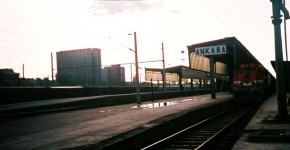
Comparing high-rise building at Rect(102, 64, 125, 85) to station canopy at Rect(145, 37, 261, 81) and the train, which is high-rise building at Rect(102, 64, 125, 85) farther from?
the train

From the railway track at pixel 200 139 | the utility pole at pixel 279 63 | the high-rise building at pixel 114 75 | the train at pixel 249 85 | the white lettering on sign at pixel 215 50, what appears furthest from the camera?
the high-rise building at pixel 114 75

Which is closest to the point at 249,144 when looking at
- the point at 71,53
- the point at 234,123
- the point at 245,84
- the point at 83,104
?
the point at 234,123

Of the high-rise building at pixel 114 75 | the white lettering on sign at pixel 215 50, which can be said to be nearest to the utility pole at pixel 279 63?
the white lettering on sign at pixel 215 50

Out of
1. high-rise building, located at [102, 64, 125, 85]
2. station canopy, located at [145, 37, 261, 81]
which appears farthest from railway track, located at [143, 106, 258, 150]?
high-rise building, located at [102, 64, 125, 85]

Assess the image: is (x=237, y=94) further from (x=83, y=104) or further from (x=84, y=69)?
(x=84, y=69)

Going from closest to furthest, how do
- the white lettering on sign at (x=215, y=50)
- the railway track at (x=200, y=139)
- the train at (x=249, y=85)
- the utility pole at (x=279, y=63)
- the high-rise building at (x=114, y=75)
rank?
the railway track at (x=200, y=139), the utility pole at (x=279, y=63), the train at (x=249, y=85), the white lettering on sign at (x=215, y=50), the high-rise building at (x=114, y=75)

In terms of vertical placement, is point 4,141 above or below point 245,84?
below

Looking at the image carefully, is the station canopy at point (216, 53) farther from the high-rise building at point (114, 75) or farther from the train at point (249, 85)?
the high-rise building at point (114, 75)

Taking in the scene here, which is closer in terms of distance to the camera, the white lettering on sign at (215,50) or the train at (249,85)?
the train at (249,85)

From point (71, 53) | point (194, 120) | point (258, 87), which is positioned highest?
point (71, 53)

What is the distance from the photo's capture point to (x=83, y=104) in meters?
30.1

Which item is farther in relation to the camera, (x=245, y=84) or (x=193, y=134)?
(x=245, y=84)

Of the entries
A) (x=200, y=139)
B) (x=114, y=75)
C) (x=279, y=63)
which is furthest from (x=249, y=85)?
(x=114, y=75)

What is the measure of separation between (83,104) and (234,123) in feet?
55.3
